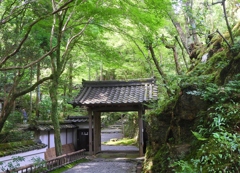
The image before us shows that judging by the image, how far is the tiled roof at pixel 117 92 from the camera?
13516 millimetres

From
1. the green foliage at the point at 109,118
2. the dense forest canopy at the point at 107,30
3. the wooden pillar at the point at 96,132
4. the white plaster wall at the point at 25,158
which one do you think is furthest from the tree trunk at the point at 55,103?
the green foliage at the point at 109,118

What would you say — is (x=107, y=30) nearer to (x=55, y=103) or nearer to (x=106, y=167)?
(x=55, y=103)

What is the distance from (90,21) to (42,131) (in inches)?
280

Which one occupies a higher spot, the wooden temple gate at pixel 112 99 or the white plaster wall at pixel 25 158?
the wooden temple gate at pixel 112 99

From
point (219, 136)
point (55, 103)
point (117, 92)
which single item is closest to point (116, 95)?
point (117, 92)

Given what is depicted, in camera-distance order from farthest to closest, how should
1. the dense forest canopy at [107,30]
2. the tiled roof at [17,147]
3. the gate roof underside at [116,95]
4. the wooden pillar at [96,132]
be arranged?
the wooden pillar at [96,132]
the gate roof underside at [116,95]
the tiled roof at [17,147]
the dense forest canopy at [107,30]

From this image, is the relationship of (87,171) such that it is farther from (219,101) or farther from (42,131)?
(219,101)

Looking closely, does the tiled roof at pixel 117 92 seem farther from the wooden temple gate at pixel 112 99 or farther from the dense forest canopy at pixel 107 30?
the dense forest canopy at pixel 107 30

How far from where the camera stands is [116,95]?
14.5 metres

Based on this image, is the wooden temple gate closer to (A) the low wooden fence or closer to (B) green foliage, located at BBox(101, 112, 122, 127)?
(A) the low wooden fence

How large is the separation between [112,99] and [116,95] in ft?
2.08

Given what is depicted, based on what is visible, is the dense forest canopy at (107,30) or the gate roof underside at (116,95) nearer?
the dense forest canopy at (107,30)

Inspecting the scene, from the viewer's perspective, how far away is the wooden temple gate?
44.4 ft

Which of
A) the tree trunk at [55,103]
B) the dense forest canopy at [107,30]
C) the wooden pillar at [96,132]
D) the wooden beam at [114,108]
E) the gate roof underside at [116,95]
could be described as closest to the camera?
the dense forest canopy at [107,30]
